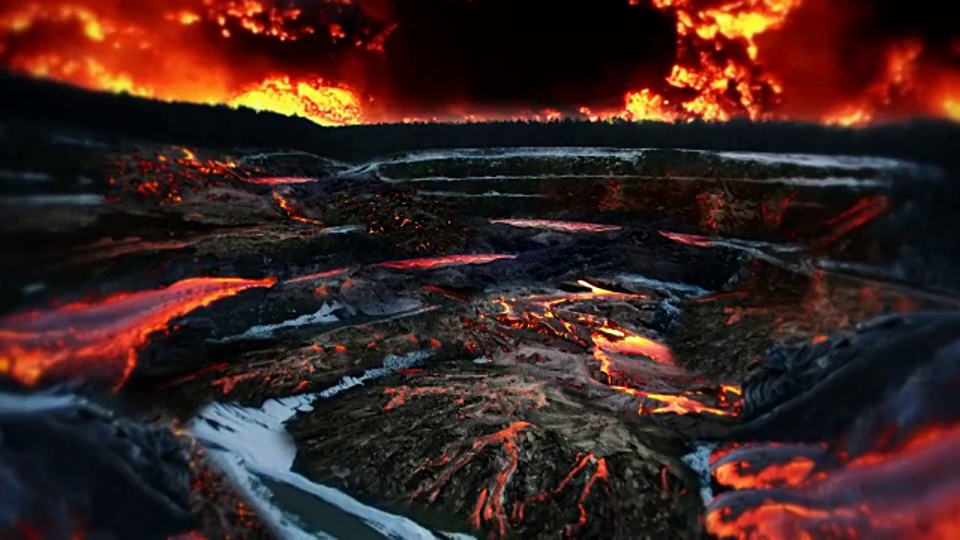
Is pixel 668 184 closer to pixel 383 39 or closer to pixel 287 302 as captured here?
pixel 383 39

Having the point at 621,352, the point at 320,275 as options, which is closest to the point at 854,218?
the point at 621,352

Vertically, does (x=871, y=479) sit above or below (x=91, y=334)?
below

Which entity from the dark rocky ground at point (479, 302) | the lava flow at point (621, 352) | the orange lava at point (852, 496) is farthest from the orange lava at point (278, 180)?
the orange lava at point (852, 496)

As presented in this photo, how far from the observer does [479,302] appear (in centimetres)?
130

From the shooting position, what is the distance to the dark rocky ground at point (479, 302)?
0.82 meters

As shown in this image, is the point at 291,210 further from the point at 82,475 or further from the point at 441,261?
the point at 82,475

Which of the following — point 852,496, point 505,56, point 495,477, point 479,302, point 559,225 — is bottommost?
point 495,477

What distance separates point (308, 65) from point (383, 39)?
133 mm

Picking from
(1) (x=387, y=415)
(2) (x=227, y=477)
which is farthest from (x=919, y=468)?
(2) (x=227, y=477)

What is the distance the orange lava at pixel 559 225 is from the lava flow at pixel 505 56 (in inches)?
8.1

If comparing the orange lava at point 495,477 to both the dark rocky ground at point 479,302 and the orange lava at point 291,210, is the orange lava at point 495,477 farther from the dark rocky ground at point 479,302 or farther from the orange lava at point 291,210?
the orange lava at point 291,210

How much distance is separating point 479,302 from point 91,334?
697 millimetres

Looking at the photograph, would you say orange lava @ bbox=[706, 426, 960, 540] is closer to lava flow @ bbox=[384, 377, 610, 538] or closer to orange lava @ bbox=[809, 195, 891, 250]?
lava flow @ bbox=[384, 377, 610, 538]

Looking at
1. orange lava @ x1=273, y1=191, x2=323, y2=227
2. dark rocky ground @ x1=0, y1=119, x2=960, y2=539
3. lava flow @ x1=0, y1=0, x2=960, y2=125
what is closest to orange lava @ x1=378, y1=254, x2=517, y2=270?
dark rocky ground @ x1=0, y1=119, x2=960, y2=539
